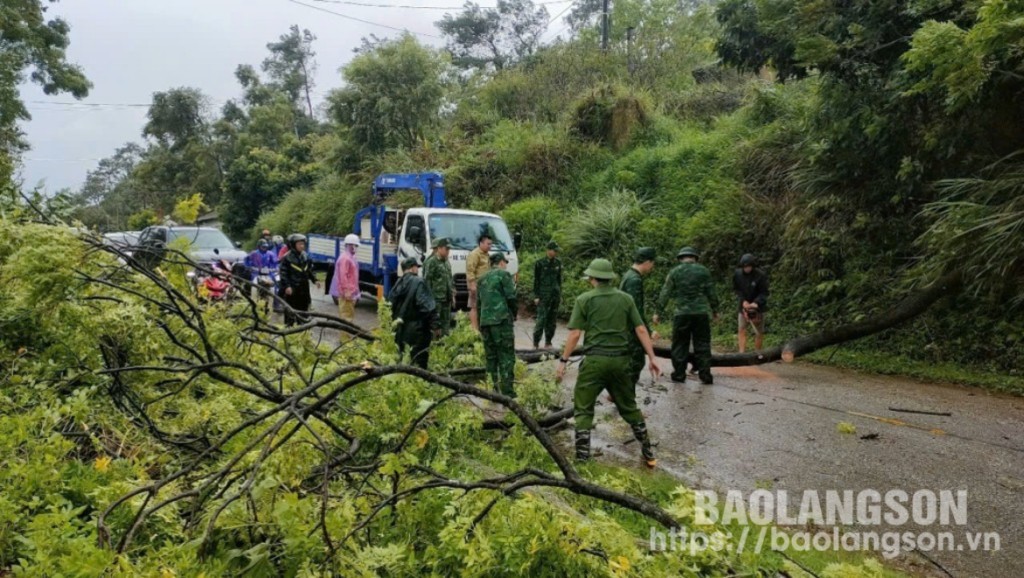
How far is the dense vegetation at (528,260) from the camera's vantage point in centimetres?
267

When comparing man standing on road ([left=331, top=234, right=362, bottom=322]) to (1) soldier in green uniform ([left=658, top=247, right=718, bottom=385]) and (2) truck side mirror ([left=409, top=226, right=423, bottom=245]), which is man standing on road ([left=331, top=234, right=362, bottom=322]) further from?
(1) soldier in green uniform ([left=658, top=247, right=718, bottom=385])

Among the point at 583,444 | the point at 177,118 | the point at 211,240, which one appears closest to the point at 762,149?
the point at 583,444

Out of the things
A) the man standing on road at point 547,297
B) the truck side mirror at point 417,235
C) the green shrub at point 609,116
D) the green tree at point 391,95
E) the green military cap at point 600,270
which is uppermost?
the green tree at point 391,95

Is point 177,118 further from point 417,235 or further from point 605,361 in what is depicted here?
point 605,361

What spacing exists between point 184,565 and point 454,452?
2.44 meters

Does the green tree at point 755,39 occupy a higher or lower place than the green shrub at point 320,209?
higher

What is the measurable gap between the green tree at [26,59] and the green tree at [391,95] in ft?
33.4

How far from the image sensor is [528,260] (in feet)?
54.1

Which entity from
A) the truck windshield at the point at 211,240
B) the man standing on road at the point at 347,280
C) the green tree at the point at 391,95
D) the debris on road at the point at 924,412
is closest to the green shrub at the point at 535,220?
the truck windshield at the point at 211,240

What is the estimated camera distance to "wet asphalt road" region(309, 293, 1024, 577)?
4.45m

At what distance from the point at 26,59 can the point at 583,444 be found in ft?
82.5

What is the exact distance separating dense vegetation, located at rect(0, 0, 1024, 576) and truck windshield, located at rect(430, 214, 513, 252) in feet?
7.40

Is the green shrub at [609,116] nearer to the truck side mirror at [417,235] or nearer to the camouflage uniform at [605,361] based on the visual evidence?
the truck side mirror at [417,235]

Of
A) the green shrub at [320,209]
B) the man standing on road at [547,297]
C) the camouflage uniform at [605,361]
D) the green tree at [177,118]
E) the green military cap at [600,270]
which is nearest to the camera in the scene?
the camouflage uniform at [605,361]
